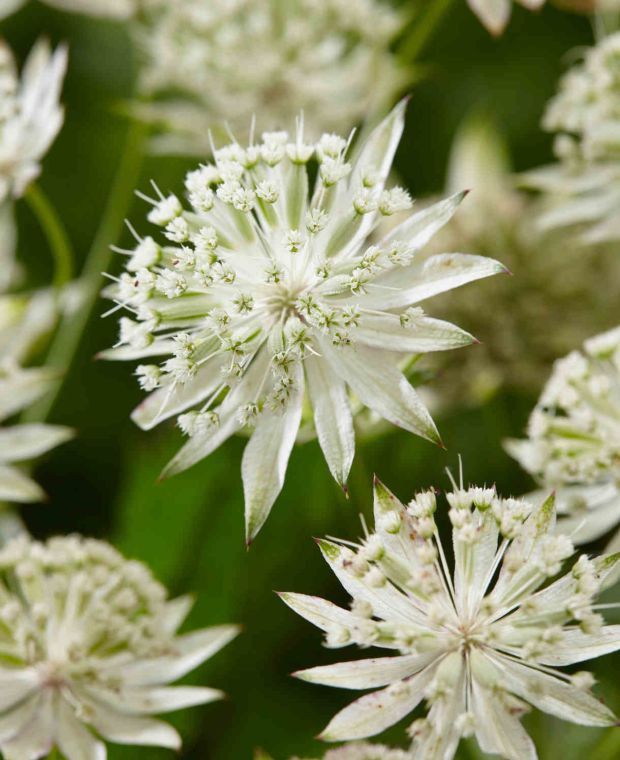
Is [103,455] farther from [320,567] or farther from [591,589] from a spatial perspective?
[591,589]

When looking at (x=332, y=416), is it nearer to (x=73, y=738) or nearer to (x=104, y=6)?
(x=73, y=738)

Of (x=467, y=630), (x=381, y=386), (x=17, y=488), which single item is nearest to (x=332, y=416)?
(x=381, y=386)

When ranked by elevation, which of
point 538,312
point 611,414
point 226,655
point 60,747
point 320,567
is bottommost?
point 60,747

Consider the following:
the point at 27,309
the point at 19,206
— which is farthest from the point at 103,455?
the point at 19,206

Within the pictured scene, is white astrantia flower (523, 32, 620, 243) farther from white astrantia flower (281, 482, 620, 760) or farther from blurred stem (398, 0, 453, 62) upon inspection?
white astrantia flower (281, 482, 620, 760)

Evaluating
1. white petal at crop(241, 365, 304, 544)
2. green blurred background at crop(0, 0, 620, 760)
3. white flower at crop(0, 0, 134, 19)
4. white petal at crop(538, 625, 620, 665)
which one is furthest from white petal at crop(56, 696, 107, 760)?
white flower at crop(0, 0, 134, 19)

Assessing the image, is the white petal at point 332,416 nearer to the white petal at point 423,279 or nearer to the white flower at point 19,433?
the white petal at point 423,279
